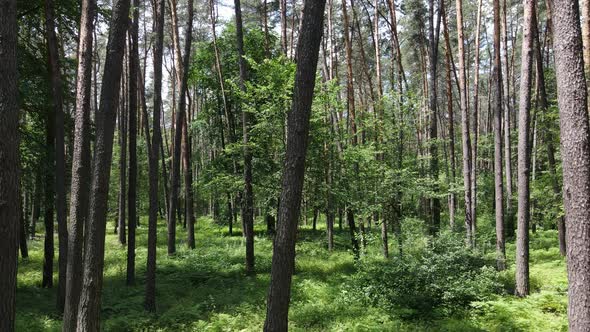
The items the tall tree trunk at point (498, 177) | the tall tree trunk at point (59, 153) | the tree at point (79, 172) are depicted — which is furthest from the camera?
the tall tree trunk at point (498, 177)

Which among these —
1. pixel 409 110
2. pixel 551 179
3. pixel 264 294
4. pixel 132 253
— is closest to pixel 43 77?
pixel 132 253

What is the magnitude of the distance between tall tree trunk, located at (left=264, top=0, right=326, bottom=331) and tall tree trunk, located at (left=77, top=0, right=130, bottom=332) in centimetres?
283

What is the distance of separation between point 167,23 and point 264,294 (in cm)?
2336

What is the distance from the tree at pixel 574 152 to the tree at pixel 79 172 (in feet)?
23.3

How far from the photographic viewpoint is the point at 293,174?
546 cm

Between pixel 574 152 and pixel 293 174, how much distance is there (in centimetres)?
347

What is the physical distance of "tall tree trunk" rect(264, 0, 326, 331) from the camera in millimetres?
5371

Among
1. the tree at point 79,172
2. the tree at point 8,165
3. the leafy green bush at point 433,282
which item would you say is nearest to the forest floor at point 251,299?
the leafy green bush at point 433,282

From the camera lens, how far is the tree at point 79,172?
6.70 m

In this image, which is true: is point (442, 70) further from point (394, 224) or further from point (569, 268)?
point (569, 268)

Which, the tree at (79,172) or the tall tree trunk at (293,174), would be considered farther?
the tree at (79,172)

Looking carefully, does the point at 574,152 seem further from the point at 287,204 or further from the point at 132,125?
the point at 132,125

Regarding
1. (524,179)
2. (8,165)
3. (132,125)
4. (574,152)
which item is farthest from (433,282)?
(132,125)

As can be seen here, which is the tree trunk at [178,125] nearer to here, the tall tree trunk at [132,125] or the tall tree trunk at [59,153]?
the tall tree trunk at [132,125]
